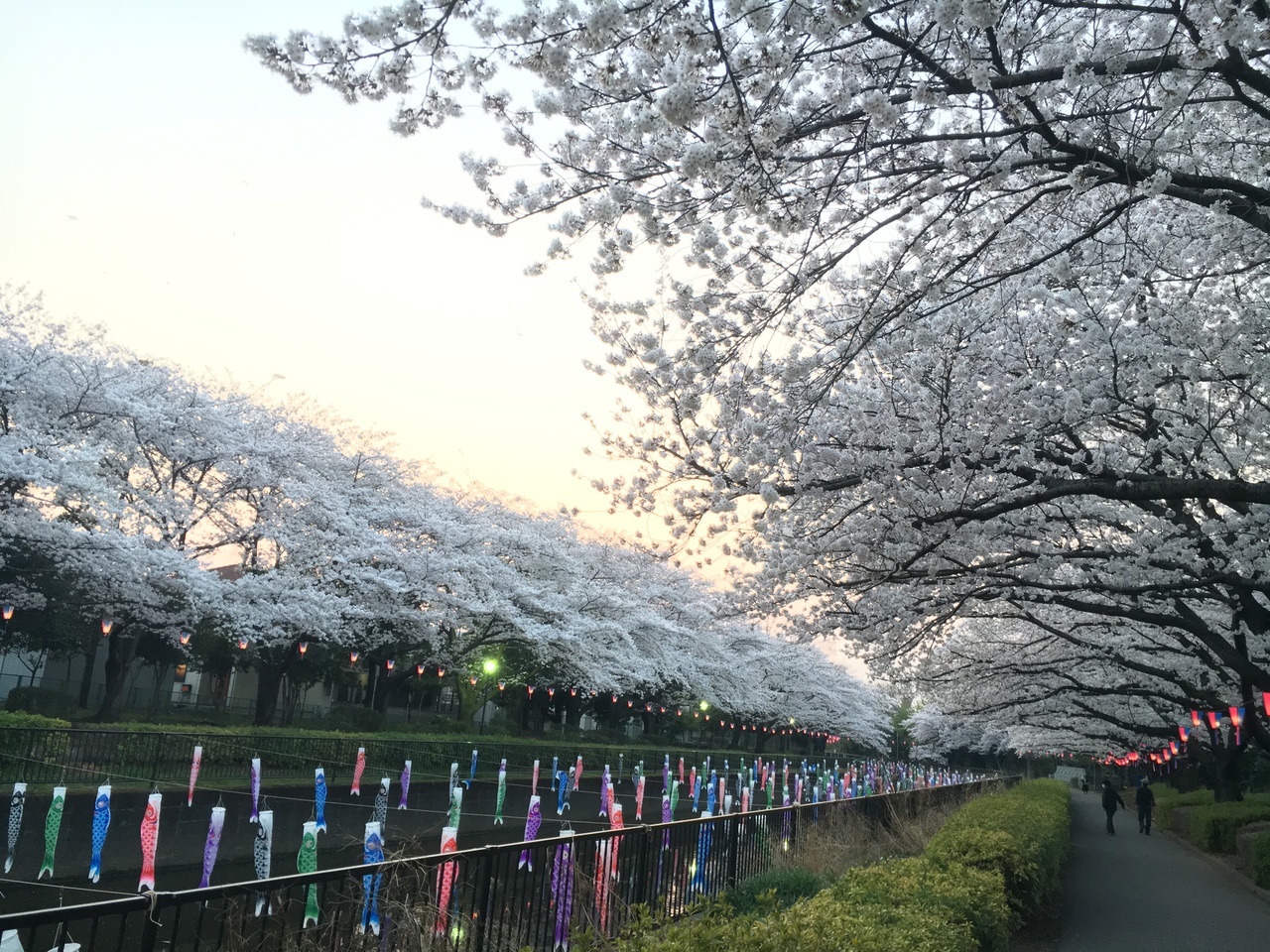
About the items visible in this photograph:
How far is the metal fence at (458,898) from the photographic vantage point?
3.47 m

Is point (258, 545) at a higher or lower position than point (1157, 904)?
higher

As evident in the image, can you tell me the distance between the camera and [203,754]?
17.6m

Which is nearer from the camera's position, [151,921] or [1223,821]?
[151,921]

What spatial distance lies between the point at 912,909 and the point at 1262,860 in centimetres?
1188

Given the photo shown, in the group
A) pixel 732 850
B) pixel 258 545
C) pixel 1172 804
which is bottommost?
pixel 1172 804

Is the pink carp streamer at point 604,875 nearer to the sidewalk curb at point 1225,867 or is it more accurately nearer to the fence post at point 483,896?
the fence post at point 483,896

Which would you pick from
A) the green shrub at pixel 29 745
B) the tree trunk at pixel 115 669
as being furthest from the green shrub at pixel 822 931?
the tree trunk at pixel 115 669

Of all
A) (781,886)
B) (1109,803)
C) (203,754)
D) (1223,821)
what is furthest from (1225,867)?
(203,754)

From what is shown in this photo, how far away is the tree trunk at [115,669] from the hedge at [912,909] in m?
20.0

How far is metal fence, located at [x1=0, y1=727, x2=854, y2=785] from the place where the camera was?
14.3m

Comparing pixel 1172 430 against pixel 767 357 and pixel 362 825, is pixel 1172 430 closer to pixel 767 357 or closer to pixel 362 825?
pixel 767 357

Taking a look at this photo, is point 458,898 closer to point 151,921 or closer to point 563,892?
point 563,892

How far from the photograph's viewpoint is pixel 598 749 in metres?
31.5

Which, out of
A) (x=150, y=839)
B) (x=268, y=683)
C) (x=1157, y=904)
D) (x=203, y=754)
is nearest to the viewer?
(x=150, y=839)
